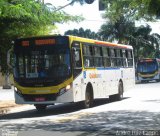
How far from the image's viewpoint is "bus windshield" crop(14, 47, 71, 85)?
58.8ft

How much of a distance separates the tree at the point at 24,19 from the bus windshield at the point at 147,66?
1320 inches

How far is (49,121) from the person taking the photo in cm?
1533

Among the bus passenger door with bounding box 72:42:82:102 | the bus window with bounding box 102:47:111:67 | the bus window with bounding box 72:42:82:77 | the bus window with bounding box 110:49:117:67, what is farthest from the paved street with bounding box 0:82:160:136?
the bus window with bounding box 110:49:117:67

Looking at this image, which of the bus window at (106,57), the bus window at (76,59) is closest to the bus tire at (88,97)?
the bus window at (76,59)

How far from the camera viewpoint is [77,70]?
18.6 m

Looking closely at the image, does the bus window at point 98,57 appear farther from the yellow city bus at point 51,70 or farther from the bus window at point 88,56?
the yellow city bus at point 51,70

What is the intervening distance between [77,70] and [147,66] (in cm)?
3823

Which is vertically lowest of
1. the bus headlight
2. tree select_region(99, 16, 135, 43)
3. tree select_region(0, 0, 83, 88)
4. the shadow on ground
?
the shadow on ground

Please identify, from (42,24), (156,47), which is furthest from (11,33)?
(156,47)

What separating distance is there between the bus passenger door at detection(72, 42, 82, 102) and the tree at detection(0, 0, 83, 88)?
2.32 metres

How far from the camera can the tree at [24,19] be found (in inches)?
715

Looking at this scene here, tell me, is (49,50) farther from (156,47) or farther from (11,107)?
(156,47)

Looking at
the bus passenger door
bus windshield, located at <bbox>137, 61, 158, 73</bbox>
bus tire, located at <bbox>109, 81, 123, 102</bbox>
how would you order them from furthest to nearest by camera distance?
bus windshield, located at <bbox>137, 61, 158, 73</bbox> → bus tire, located at <bbox>109, 81, 123, 102</bbox> → the bus passenger door

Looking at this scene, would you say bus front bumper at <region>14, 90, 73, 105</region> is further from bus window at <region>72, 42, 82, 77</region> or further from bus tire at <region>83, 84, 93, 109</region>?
bus tire at <region>83, 84, 93, 109</region>
